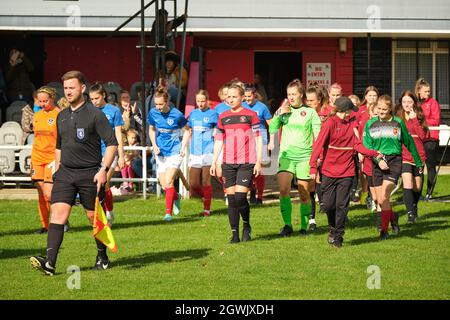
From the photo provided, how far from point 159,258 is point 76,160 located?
1866 mm

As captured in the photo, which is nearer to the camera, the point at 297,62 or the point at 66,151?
the point at 66,151

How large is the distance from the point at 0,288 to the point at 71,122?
1.84 meters

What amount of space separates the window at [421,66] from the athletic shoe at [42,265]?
15.4 m

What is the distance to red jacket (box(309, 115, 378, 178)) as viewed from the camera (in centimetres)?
1287

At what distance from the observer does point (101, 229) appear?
10.9m

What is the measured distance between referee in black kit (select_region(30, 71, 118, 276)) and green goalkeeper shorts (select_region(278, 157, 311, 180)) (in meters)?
3.60

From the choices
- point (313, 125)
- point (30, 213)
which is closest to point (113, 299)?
point (313, 125)

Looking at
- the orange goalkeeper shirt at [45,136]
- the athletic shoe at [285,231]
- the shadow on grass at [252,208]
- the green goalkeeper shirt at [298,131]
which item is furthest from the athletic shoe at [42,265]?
the shadow on grass at [252,208]

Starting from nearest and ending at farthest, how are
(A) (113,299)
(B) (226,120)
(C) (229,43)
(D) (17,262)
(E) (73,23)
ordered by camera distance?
(A) (113,299), (D) (17,262), (B) (226,120), (E) (73,23), (C) (229,43)

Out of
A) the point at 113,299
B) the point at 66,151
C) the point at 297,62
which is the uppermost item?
the point at 297,62

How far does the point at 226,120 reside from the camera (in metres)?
13.4

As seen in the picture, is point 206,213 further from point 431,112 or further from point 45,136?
point 431,112

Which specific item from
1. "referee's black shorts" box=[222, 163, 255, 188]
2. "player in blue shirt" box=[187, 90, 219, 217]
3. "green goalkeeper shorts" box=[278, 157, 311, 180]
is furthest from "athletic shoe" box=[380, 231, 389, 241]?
"player in blue shirt" box=[187, 90, 219, 217]

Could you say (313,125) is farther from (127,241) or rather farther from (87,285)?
(87,285)
